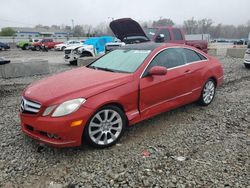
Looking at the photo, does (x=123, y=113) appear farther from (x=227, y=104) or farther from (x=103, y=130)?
(x=227, y=104)

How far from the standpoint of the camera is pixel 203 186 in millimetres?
2543

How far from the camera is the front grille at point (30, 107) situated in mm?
2985

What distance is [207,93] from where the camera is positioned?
5.04 m

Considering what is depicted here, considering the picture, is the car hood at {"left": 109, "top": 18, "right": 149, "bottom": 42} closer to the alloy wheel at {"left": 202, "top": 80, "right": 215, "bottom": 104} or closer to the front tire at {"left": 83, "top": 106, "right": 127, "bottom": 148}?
the alloy wheel at {"left": 202, "top": 80, "right": 215, "bottom": 104}

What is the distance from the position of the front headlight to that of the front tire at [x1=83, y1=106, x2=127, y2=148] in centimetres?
29

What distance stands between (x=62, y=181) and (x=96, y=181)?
1.33ft

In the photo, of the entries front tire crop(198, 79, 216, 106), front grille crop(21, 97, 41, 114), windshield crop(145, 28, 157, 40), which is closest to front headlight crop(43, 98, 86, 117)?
front grille crop(21, 97, 41, 114)

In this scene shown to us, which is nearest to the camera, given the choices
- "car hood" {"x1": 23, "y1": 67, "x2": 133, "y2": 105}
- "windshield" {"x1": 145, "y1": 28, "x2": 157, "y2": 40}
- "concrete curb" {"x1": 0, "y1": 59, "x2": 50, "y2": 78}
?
"car hood" {"x1": 23, "y1": 67, "x2": 133, "y2": 105}

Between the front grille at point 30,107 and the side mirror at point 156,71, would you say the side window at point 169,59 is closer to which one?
the side mirror at point 156,71

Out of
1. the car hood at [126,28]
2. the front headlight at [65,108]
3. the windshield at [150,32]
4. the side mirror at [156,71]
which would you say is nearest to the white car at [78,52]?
the windshield at [150,32]

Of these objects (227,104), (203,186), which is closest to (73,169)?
(203,186)

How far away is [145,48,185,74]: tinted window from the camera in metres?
3.93

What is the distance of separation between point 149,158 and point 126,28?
6136 mm

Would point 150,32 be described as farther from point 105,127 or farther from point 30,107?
point 30,107
